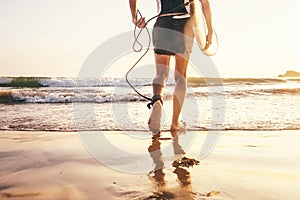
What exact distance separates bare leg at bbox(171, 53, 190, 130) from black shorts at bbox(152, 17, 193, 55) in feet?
0.32

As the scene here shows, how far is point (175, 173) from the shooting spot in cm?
199

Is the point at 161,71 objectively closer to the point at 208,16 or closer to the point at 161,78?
the point at 161,78

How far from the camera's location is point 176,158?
240 cm

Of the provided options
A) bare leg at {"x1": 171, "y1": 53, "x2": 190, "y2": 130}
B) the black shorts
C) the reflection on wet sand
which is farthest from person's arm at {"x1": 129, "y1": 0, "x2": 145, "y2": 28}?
the reflection on wet sand

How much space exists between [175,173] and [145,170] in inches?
8.2

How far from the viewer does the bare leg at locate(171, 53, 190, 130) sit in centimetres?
349

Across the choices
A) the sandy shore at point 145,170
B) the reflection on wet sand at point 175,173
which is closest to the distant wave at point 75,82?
the sandy shore at point 145,170

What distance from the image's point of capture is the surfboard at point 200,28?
3.49m

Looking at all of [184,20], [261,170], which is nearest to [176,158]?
[261,170]

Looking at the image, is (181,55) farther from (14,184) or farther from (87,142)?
(14,184)

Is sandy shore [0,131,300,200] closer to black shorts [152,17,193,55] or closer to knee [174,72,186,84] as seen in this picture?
knee [174,72,186,84]

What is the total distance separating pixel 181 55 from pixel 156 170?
173cm

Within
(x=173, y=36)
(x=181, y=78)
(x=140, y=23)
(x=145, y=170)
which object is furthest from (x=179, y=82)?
(x=145, y=170)

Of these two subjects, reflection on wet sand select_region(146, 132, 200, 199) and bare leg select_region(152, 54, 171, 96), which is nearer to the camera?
reflection on wet sand select_region(146, 132, 200, 199)
